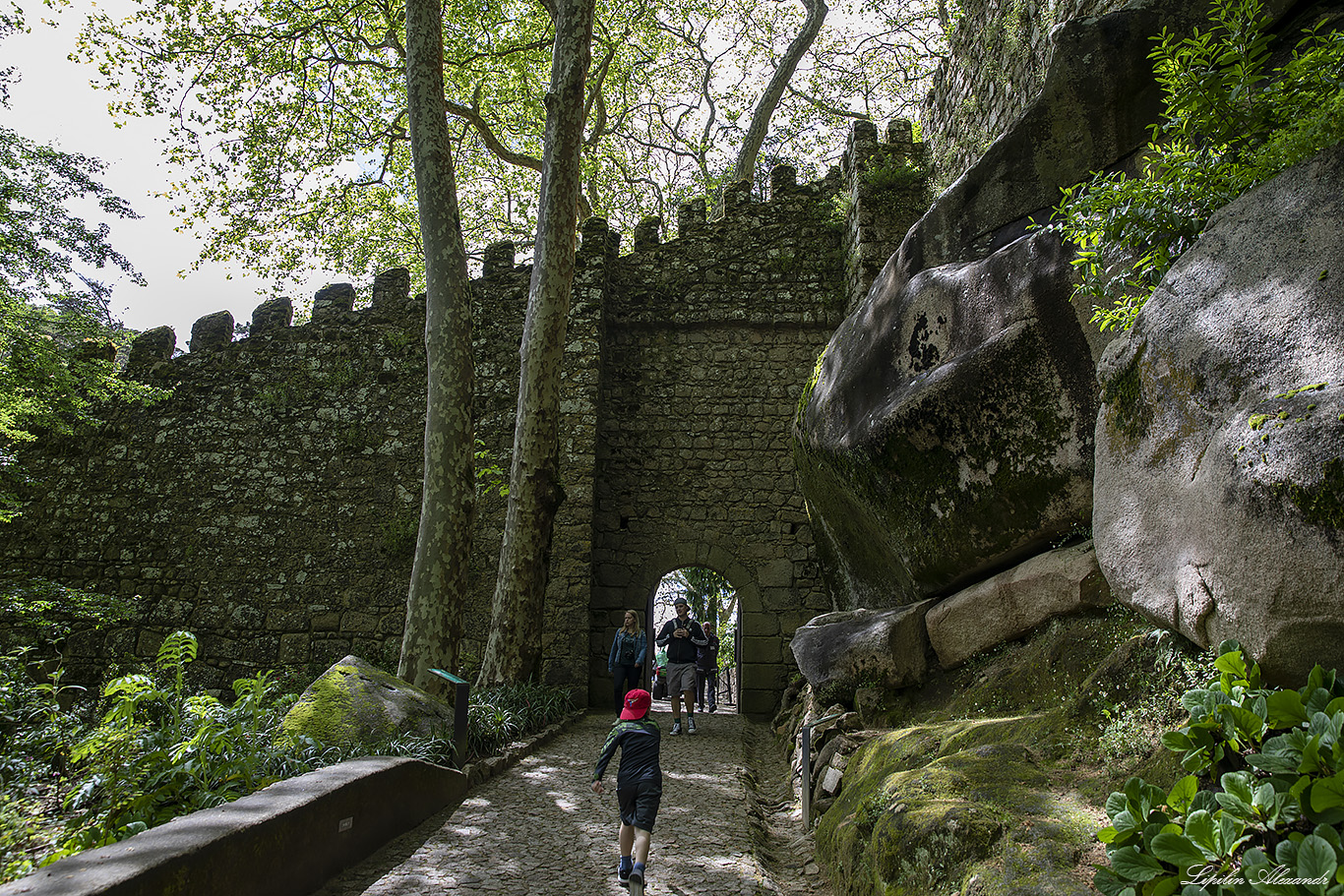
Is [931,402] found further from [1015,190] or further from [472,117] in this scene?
[472,117]

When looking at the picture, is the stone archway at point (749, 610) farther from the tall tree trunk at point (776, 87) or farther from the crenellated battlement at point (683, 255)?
the tall tree trunk at point (776, 87)

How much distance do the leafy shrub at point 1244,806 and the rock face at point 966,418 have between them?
6.04ft

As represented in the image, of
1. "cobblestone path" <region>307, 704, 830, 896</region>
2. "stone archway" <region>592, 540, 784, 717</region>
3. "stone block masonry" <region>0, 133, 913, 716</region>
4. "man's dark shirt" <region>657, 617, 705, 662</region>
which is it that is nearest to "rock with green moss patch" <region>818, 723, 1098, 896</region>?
"cobblestone path" <region>307, 704, 830, 896</region>

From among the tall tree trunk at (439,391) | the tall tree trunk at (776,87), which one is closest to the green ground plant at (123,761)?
the tall tree trunk at (439,391)

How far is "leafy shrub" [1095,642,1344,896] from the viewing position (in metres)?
1.61

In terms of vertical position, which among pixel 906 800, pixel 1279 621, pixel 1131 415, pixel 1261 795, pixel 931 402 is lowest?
pixel 906 800

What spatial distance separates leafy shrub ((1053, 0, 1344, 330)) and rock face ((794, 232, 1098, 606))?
0.62 m

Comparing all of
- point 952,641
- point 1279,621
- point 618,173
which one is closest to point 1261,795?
point 1279,621

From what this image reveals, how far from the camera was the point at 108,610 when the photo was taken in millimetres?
8516

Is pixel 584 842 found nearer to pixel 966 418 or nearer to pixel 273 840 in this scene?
pixel 273 840

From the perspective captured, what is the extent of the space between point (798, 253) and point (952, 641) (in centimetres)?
714

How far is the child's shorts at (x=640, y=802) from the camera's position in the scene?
137 inches

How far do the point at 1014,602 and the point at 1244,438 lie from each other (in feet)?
6.08

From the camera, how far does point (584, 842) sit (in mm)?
4055
